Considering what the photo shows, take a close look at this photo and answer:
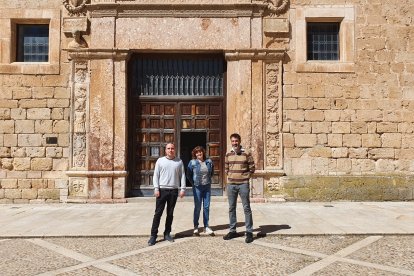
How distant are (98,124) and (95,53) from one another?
1890 millimetres

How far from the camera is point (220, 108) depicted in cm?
995

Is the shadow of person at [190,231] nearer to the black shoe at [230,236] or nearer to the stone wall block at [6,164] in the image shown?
the black shoe at [230,236]

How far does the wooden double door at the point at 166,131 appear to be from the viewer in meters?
9.83

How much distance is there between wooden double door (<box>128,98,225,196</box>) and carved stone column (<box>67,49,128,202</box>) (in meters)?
0.51

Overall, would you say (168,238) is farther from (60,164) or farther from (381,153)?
(381,153)

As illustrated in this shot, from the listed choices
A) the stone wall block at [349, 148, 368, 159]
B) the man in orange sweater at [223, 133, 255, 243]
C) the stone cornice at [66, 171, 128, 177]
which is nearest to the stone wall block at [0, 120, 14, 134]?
the stone cornice at [66, 171, 128, 177]

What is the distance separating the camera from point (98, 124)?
9.39 metres

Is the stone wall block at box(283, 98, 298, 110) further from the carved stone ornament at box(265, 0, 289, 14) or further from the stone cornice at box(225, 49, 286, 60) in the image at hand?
the carved stone ornament at box(265, 0, 289, 14)

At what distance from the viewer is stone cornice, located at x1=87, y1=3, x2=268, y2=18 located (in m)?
9.46

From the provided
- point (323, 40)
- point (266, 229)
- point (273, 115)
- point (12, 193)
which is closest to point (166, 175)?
point (266, 229)

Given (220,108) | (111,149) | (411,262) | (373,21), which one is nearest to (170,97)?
(220,108)

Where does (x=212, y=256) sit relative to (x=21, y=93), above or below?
below

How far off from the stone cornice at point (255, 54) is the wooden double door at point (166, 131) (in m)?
1.29

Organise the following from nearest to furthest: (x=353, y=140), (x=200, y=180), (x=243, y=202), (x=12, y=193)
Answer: (x=243, y=202) → (x=200, y=180) → (x=12, y=193) → (x=353, y=140)
